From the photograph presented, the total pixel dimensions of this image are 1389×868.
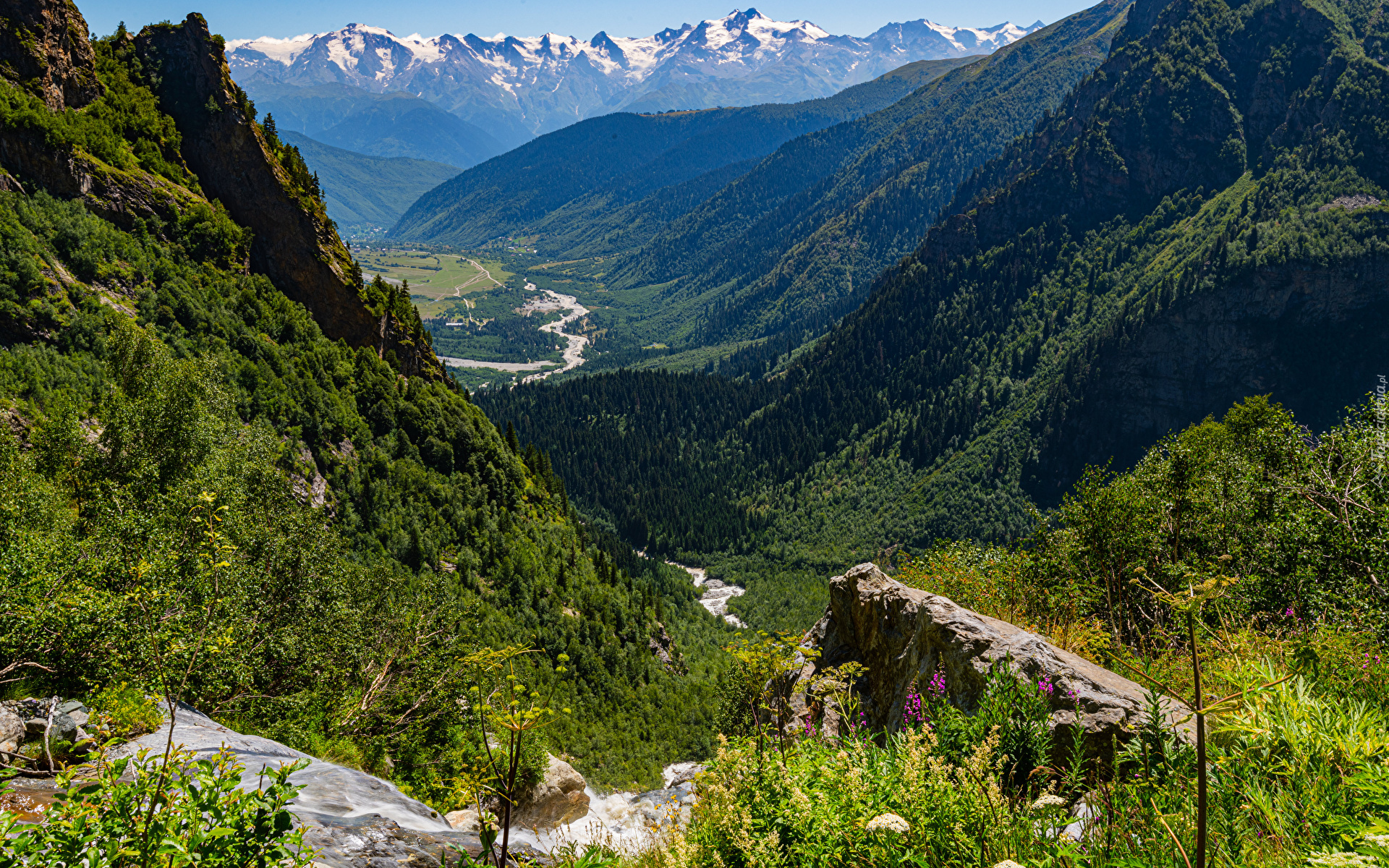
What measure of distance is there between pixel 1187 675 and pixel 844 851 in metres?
8.87

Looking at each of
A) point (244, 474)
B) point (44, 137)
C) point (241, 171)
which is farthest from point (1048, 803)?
point (241, 171)

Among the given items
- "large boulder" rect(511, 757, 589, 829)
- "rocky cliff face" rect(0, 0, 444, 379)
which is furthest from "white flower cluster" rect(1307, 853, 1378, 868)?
"rocky cliff face" rect(0, 0, 444, 379)

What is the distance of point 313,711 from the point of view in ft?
74.2

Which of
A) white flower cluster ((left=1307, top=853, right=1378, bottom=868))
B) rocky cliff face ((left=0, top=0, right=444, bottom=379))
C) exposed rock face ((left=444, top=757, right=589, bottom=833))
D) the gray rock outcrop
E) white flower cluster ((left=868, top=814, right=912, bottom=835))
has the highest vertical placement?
rocky cliff face ((left=0, top=0, right=444, bottom=379))

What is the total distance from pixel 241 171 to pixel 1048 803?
284ft

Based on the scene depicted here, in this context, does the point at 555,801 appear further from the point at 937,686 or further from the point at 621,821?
the point at 937,686

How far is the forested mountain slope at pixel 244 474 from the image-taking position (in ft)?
59.7

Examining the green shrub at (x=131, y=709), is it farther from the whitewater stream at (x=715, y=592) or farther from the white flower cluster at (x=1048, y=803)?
the whitewater stream at (x=715, y=592)

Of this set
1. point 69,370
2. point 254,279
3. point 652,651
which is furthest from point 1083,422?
point 69,370

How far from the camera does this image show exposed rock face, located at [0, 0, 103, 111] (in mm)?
52500

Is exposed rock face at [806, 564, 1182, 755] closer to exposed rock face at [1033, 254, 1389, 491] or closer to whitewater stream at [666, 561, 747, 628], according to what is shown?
whitewater stream at [666, 561, 747, 628]

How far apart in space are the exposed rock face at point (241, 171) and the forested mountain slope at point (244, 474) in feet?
0.77

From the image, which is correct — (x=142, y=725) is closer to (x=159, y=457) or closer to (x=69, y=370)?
(x=159, y=457)

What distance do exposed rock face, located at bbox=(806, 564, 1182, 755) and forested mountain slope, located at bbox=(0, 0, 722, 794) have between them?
813 centimetres
